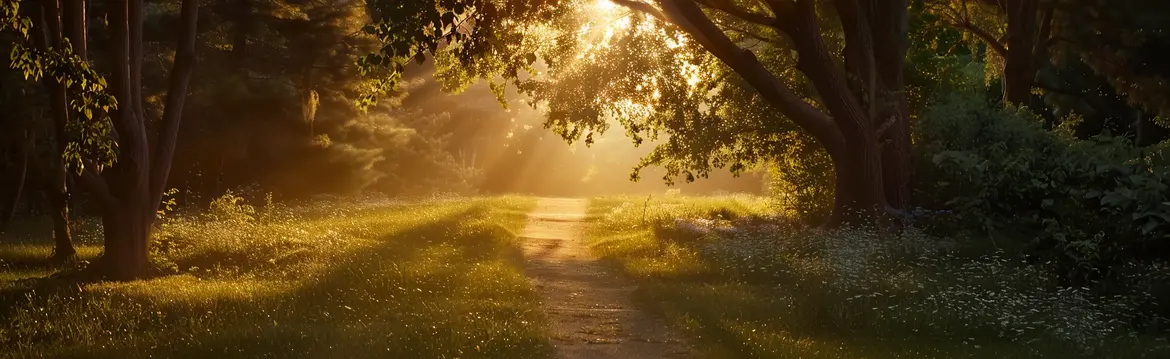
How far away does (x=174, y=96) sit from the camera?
43.6 ft

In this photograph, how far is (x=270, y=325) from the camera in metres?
8.54

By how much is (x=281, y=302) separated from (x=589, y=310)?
3688 mm

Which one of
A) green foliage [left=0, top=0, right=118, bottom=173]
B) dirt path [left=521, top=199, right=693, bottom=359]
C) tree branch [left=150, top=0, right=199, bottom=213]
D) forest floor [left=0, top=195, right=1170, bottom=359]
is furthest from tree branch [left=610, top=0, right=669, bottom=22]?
green foliage [left=0, top=0, right=118, bottom=173]

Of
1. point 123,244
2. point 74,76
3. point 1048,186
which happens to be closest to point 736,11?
point 1048,186

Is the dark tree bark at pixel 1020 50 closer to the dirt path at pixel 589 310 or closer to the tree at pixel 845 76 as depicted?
the tree at pixel 845 76

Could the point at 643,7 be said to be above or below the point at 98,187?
above

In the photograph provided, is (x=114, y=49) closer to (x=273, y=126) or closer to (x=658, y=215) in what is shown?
(x=658, y=215)

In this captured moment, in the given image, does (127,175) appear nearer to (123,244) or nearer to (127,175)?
(127,175)

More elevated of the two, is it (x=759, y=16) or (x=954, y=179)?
(x=759, y=16)

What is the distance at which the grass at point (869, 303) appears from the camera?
8.66 metres

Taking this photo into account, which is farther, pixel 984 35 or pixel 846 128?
pixel 984 35

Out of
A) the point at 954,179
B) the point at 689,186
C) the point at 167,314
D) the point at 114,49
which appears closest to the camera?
the point at 167,314

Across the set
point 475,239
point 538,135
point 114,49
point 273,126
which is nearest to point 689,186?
point 538,135

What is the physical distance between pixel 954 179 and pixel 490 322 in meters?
12.1
